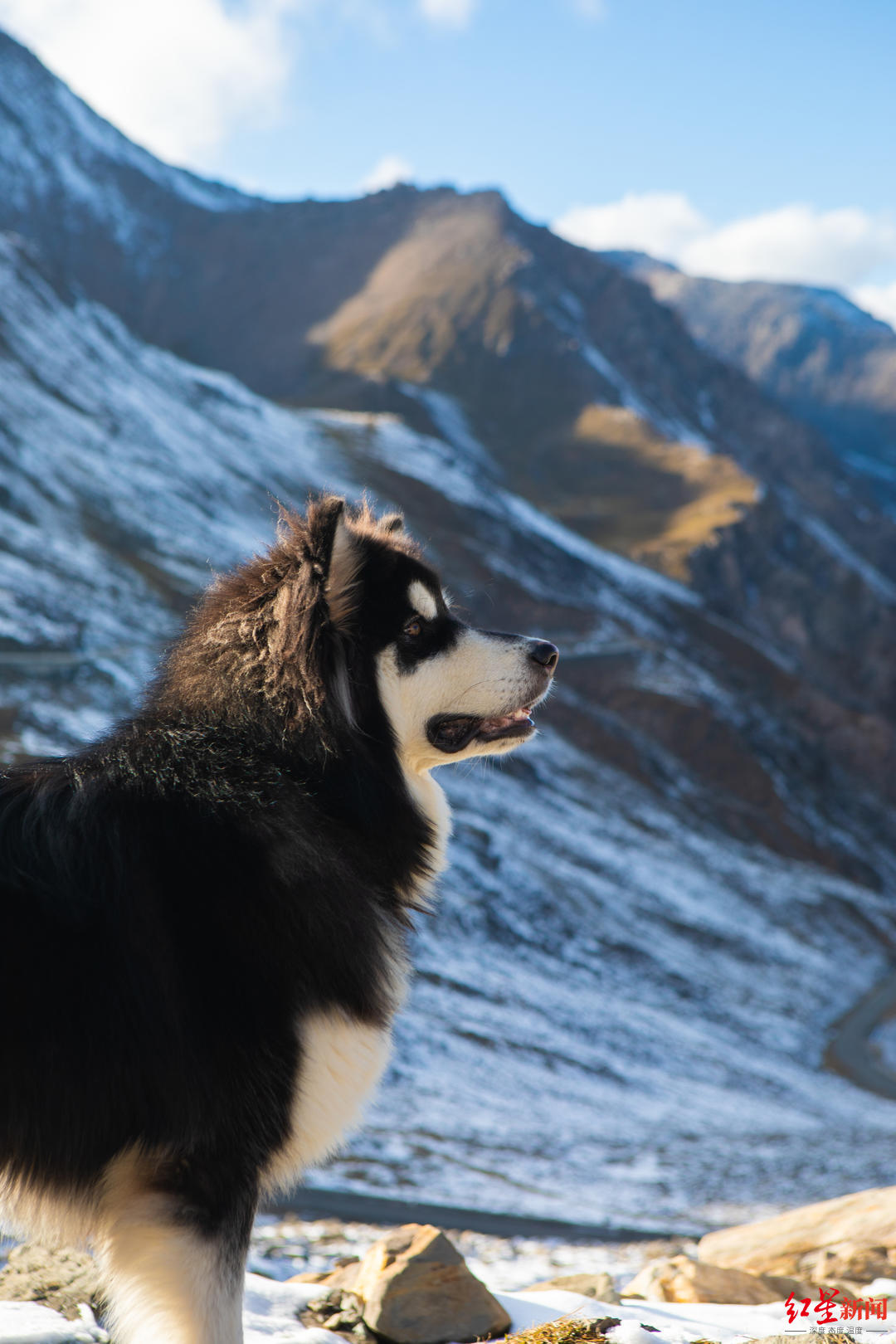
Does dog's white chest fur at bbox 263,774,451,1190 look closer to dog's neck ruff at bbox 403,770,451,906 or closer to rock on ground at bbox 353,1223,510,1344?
dog's neck ruff at bbox 403,770,451,906

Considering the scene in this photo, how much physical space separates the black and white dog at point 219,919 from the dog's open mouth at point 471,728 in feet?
A: 0.26

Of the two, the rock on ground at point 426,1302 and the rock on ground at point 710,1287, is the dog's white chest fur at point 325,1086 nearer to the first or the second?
the rock on ground at point 426,1302

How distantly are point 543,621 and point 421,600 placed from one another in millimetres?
77406

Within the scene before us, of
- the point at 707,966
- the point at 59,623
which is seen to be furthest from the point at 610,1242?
the point at 59,623

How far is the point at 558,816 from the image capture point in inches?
2179

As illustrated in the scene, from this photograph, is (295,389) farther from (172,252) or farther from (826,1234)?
(826,1234)

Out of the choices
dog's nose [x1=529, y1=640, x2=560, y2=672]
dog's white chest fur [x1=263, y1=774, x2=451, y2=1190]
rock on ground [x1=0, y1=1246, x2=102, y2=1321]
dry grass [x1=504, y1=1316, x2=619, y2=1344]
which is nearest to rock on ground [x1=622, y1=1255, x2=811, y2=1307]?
dry grass [x1=504, y1=1316, x2=619, y2=1344]

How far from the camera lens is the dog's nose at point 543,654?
5.24m

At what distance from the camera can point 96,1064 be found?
3768mm

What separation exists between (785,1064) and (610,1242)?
24.7 meters

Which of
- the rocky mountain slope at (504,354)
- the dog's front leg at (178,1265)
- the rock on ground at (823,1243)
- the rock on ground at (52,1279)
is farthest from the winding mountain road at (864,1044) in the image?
the rocky mountain slope at (504,354)

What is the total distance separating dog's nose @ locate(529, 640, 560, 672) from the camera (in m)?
5.24

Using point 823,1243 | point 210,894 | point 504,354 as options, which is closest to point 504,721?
point 210,894

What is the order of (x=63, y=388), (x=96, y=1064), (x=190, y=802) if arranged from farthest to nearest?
1. (x=63, y=388)
2. (x=190, y=802)
3. (x=96, y=1064)
